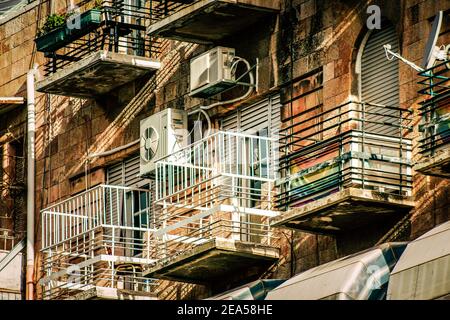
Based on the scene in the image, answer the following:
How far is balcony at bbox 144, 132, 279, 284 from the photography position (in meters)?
29.7

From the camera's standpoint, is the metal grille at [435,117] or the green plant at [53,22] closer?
the metal grille at [435,117]

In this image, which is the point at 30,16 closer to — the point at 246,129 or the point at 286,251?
the point at 246,129

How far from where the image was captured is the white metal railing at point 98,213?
33438 mm

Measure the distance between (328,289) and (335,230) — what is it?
2.93 meters

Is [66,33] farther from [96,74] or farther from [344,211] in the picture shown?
[344,211]

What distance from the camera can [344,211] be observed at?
1087 inches

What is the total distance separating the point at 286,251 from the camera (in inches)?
1174

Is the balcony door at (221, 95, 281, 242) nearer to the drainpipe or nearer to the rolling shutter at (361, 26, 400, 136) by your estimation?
the rolling shutter at (361, 26, 400, 136)

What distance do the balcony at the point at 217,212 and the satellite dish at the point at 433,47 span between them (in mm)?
3616

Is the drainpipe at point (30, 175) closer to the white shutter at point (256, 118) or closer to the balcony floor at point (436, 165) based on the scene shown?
the white shutter at point (256, 118)

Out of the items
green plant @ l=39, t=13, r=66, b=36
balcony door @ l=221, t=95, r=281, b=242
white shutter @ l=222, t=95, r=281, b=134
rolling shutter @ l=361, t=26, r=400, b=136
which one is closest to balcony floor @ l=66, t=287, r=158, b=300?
balcony door @ l=221, t=95, r=281, b=242

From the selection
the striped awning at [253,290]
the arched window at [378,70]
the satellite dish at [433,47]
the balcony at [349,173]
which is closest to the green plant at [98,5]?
the balcony at [349,173]
